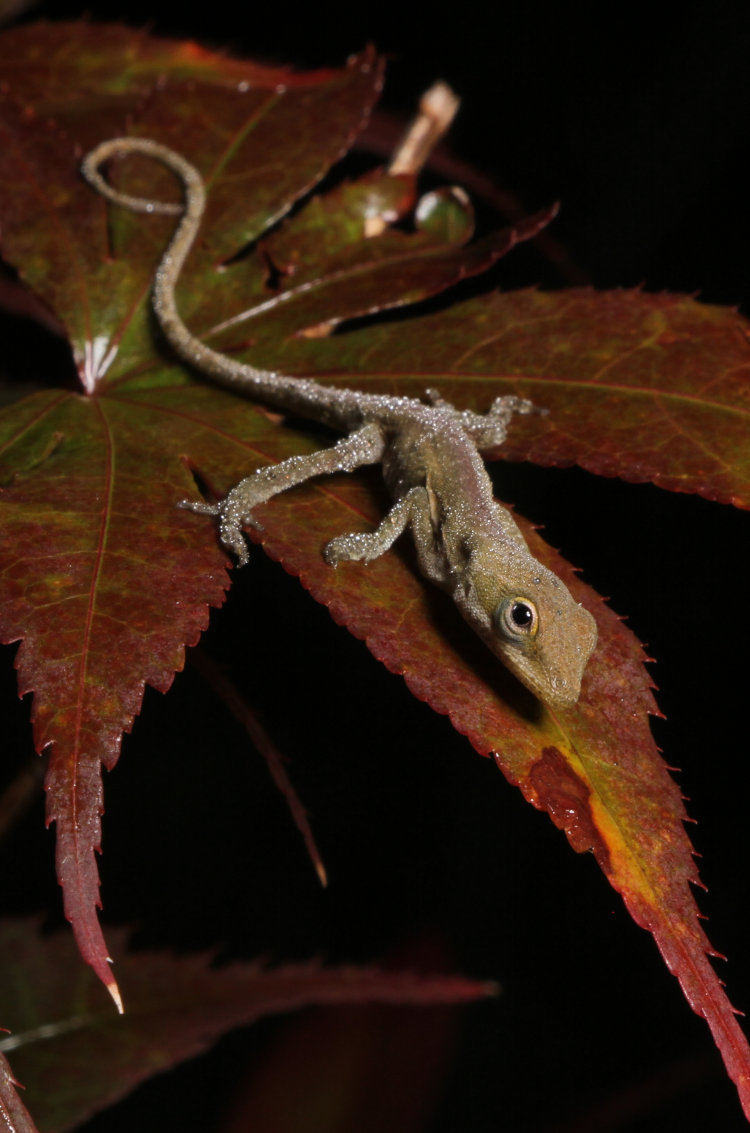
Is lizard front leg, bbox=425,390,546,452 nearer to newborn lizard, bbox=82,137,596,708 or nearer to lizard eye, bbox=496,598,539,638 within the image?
newborn lizard, bbox=82,137,596,708

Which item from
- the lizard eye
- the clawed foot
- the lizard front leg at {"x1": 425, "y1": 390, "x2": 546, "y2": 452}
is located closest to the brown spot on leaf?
the lizard eye

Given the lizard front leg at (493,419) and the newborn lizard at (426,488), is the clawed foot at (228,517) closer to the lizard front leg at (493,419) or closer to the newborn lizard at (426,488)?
the newborn lizard at (426,488)

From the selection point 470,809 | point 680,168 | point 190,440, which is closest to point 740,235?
point 680,168

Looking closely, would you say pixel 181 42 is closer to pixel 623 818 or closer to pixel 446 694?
pixel 446 694

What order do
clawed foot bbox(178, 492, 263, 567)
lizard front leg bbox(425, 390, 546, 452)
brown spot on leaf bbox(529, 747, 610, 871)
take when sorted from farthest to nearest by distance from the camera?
lizard front leg bbox(425, 390, 546, 452) → clawed foot bbox(178, 492, 263, 567) → brown spot on leaf bbox(529, 747, 610, 871)

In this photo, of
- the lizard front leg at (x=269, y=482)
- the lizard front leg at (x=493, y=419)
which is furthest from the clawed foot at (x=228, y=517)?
the lizard front leg at (x=493, y=419)

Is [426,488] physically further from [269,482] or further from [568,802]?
[568,802]

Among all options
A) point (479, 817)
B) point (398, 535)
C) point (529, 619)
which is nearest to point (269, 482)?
point (398, 535)
